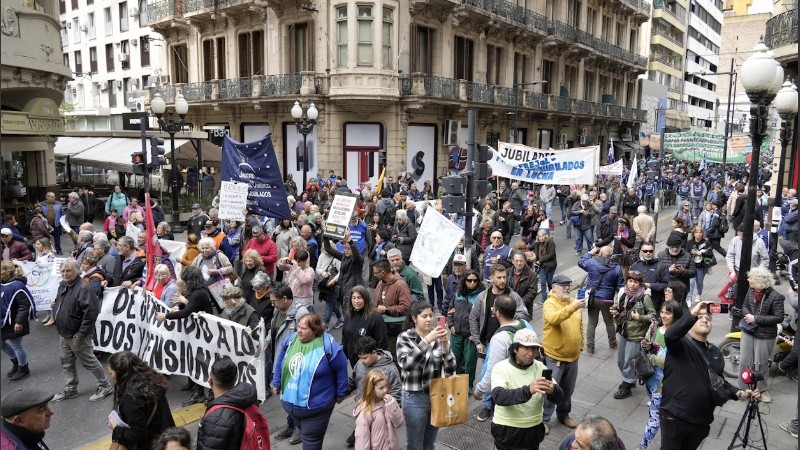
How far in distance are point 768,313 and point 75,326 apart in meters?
8.15

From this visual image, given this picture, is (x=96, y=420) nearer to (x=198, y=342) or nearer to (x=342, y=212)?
(x=198, y=342)

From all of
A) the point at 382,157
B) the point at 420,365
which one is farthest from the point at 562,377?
the point at 382,157

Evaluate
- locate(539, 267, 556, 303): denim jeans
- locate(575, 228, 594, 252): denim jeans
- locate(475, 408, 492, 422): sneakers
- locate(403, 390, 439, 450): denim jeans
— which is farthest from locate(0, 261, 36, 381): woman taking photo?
locate(575, 228, 594, 252): denim jeans

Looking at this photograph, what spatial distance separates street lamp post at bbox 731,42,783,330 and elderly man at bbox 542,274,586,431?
9.60ft

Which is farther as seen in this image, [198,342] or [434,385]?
[198,342]

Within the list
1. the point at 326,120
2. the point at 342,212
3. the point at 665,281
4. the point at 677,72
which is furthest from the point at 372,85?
the point at 677,72

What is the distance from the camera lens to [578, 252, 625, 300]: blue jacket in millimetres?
8320

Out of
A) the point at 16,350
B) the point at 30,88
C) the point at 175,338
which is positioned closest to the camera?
the point at 175,338

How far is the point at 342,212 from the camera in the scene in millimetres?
9766

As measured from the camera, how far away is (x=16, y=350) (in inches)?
305

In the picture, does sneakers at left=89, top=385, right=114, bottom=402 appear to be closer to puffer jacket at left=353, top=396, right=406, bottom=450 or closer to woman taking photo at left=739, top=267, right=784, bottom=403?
puffer jacket at left=353, top=396, right=406, bottom=450

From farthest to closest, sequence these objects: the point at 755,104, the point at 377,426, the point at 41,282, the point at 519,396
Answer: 1. the point at 41,282
2. the point at 755,104
3. the point at 377,426
4. the point at 519,396

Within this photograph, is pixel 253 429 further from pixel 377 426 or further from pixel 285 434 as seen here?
pixel 285 434

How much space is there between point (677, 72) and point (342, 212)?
218 ft
